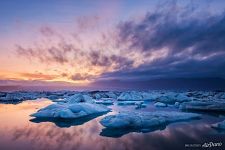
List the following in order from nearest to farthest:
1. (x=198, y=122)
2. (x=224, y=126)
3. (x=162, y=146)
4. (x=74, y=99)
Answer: (x=162, y=146) → (x=224, y=126) → (x=198, y=122) → (x=74, y=99)

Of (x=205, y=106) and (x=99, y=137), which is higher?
(x=205, y=106)

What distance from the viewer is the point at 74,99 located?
1026 inches

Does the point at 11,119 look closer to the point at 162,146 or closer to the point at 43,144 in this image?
the point at 43,144

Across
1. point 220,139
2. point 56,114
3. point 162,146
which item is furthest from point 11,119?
point 220,139

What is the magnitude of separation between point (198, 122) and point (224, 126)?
264 centimetres

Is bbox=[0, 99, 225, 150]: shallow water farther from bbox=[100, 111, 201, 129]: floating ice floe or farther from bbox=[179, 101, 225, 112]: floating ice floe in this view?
bbox=[179, 101, 225, 112]: floating ice floe

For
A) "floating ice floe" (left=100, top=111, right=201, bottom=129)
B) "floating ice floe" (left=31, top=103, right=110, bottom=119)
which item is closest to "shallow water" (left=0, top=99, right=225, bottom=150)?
"floating ice floe" (left=100, top=111, right=201, bottom=129)

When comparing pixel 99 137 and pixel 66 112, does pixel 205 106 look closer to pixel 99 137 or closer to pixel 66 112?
pixel 66 112

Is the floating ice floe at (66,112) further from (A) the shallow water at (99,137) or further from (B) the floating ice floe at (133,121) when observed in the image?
(B) the floating ice floe at (133,121)

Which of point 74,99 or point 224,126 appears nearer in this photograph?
point 224,126

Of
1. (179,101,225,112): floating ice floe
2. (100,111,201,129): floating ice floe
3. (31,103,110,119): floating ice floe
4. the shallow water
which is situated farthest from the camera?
(179,101,225,112): floating ice floe

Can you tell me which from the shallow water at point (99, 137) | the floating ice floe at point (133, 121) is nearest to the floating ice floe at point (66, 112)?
the shallow water at point (99, 137)

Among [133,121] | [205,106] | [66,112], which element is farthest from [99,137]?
[205,106]

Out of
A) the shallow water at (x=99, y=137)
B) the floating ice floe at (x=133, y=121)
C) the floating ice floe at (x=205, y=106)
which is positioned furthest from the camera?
the floating ice floe at (x=205, y=106)
